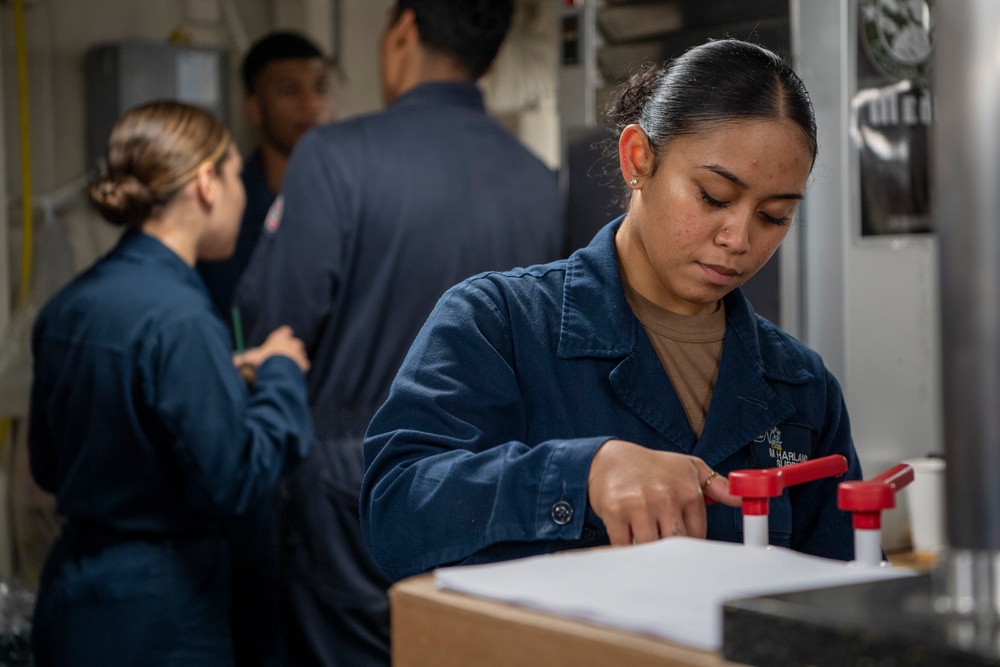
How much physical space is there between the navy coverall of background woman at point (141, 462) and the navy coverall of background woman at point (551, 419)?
96 cm

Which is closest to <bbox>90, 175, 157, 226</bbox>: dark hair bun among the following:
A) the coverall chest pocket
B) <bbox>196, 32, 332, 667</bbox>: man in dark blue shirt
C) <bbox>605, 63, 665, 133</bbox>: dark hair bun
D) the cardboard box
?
<bbox>196, 32, 332, 667</bbox>: man in dark blue shirt

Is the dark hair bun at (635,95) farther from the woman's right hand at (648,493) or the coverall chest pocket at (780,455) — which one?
the woman's right hand at (648,493)

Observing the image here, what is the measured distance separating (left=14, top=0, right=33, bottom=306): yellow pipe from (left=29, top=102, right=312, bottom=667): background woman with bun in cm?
90

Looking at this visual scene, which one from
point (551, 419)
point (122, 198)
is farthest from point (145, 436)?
point (551, 419)

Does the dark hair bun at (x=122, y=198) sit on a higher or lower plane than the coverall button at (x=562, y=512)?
higher

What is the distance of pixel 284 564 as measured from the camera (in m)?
2.45

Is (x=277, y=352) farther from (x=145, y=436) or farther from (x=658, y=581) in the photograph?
(x=658, y=581)

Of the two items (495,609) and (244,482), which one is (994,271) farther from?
(244,482)

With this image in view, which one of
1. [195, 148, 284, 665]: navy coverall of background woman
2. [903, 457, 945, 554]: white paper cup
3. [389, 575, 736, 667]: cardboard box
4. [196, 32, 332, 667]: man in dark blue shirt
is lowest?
[195, 148, 284, 665]: navy coverall of background woman

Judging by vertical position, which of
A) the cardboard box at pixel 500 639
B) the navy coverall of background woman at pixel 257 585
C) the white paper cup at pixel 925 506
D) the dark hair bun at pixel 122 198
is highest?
the dark hair bun at pixel 122 198

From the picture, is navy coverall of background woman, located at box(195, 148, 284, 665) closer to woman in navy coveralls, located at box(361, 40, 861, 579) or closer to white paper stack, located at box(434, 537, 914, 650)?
woman in navy coveralls, located at box(361, 40, 861, 579)

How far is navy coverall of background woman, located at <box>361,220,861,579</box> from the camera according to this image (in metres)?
1.02

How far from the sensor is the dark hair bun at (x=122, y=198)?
86.0 inches

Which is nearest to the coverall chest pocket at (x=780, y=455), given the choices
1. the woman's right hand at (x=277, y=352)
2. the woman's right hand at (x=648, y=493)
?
the woman's right hand at (x=648, y=493)
